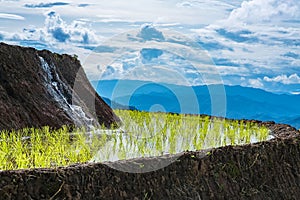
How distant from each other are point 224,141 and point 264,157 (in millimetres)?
642

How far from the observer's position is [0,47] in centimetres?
1016

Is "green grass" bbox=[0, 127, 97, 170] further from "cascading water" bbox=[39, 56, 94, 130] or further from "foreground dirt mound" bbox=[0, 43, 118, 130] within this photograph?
"cascading water" bbox=[39, 56, 94, 130]

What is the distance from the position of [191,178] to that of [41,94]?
440cm

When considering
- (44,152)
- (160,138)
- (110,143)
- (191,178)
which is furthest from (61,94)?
(191,178)

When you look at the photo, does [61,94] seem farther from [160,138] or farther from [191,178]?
[191,178]

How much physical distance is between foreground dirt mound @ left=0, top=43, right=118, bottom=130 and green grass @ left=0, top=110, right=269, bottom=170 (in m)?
0.45

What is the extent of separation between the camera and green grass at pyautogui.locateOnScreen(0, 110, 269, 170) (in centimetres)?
649

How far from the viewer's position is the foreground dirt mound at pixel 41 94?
9.62 m

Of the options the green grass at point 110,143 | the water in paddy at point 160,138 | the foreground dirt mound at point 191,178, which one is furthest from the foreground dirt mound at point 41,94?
the foreground dirt mound at point 191,178

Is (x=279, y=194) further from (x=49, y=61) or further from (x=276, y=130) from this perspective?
(x=49, y=61)

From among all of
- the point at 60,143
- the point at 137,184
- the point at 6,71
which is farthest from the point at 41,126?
the point at 137,184

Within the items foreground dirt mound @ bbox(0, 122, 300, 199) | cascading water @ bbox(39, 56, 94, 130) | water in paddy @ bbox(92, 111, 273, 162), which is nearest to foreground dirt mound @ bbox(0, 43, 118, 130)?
cascading water @ bbox(39, 56, 94, 130)

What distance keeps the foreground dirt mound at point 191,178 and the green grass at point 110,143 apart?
486mm

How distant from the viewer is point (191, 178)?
6.63m
